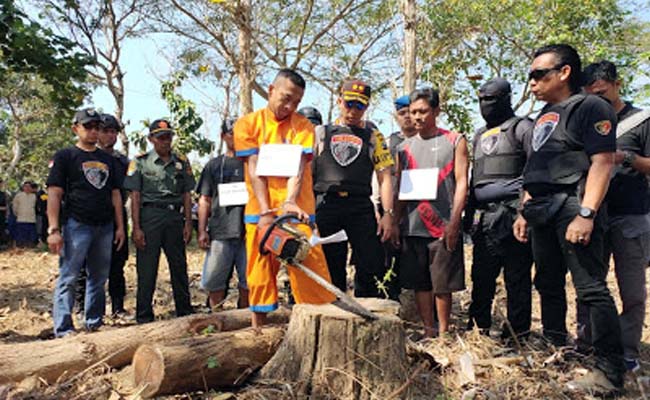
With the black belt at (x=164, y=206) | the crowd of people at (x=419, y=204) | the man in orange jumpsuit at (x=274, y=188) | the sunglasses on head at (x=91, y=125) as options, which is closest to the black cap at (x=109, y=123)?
the crowd of people at (x=419, y=204)

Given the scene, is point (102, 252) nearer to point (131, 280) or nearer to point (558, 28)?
point (131, 280)

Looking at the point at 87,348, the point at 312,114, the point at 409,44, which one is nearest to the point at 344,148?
the point at 312,114

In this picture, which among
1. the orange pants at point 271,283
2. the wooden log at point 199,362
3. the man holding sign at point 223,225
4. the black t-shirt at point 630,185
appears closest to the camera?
the wooden log at point 199,362

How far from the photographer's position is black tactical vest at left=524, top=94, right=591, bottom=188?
2867 mm

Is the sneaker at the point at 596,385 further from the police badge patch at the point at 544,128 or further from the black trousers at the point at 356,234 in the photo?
the black trousers at the point at 356,234

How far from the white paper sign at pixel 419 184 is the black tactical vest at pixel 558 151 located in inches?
32.5

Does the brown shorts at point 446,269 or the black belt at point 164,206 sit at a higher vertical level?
the black belt at point 164,206

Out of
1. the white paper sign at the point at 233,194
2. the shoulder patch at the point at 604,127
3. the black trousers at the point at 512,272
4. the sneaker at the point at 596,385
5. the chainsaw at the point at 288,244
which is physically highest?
the shoulder patch at the point at 604,127

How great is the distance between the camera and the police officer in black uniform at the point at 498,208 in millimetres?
3639

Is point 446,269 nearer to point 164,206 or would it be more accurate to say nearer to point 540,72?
point 540,72

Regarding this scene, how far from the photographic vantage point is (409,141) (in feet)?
13.3

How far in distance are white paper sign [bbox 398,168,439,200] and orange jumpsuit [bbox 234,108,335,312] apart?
0.84 meters

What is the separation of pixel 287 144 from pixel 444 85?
1073cm

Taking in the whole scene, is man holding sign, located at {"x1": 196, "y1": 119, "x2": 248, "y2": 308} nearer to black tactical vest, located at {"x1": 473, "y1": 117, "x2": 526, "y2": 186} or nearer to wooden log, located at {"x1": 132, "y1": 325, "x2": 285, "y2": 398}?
wooden log, located at {"x1": 132, "y1": 325, "x2": 285, "y2": 398}
